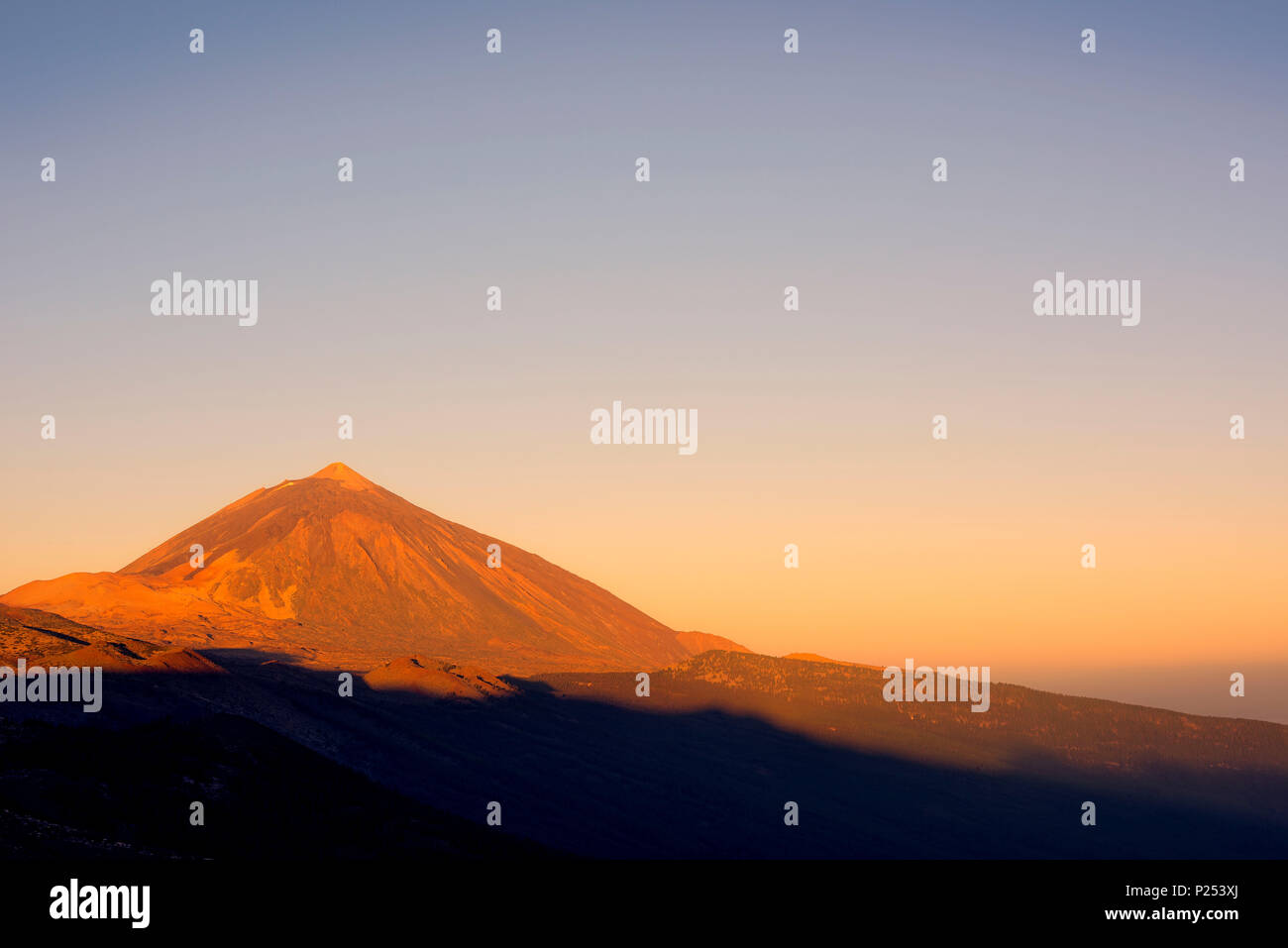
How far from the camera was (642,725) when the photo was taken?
10919 cm

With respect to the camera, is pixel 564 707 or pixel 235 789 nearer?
pixel 235 789

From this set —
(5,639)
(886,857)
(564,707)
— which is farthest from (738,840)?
(5,639)

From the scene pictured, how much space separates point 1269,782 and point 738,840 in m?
57.9

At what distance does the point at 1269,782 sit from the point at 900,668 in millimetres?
36966
